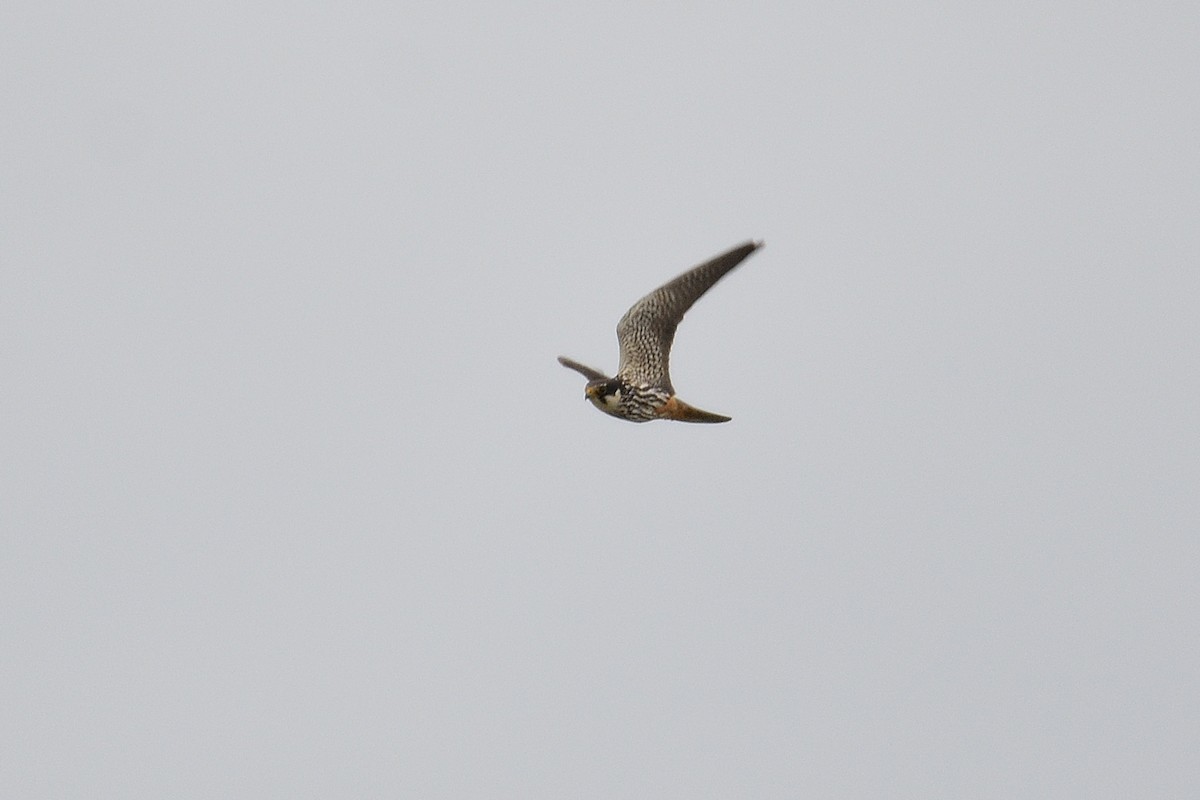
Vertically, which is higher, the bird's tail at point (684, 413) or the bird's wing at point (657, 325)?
the bird's wing at point (657, 325)

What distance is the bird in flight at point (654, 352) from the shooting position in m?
21.1

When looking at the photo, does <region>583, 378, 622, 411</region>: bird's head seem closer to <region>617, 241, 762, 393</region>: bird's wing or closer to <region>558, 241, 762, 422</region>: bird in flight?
<region>558, 241, 762, 422</region>: bird in flight

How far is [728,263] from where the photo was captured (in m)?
21.3

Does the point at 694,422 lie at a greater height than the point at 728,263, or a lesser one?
lesser

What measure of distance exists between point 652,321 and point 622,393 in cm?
139

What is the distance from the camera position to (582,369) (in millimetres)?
22031

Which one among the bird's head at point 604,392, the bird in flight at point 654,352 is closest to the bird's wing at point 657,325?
the bird in flight at point 654,352

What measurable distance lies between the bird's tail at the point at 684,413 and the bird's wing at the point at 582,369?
87cm

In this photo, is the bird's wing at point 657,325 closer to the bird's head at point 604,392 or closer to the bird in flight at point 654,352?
the bird in flight at point 654,352

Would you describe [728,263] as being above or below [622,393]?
above

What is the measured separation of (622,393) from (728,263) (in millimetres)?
2100

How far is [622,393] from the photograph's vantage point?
21.0 metres

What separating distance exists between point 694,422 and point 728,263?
82.9 inches

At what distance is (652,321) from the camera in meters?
21.9
